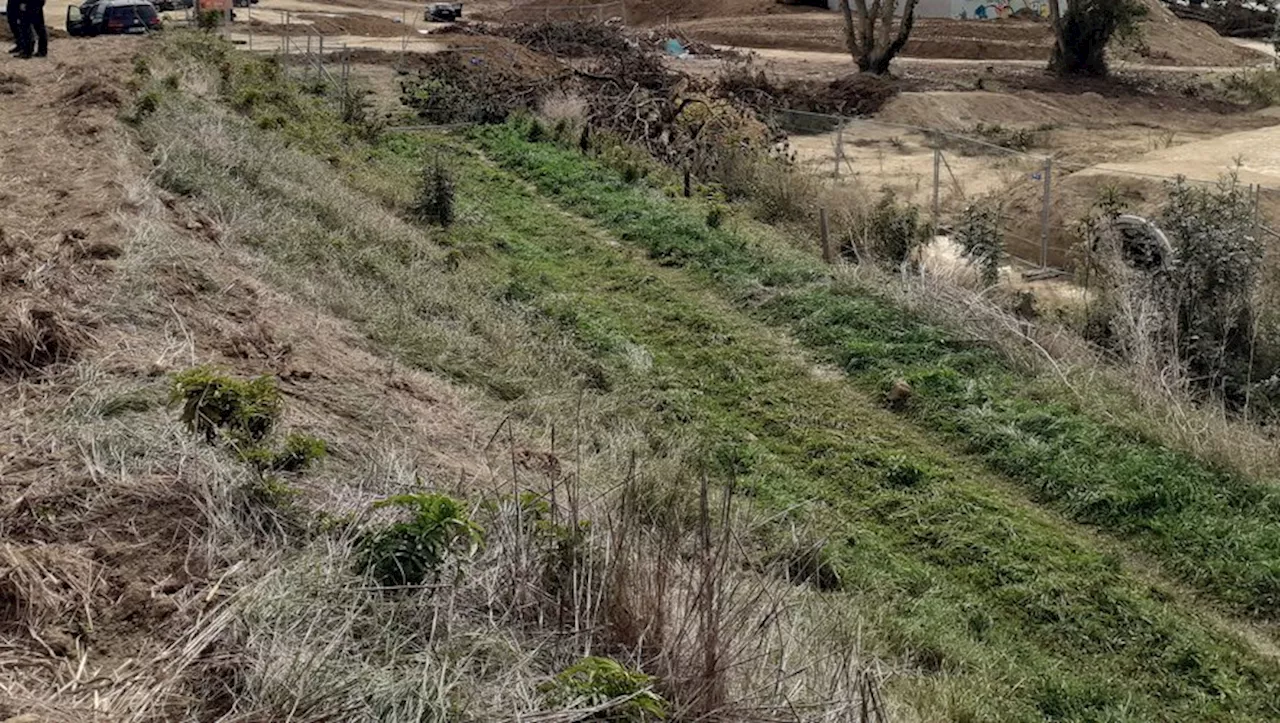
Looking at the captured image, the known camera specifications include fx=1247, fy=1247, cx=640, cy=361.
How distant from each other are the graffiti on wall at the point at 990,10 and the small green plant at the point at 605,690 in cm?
5979

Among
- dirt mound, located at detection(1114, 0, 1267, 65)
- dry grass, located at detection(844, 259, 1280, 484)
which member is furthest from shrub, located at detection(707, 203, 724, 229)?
dirt mound, located at detection(1114, 0, 1267, 65)

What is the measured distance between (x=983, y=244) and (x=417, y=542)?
11851 millimetres

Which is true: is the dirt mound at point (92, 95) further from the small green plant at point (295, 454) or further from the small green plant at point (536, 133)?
the small green plant at point (295, 454)

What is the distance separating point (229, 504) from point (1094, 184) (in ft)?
62.5

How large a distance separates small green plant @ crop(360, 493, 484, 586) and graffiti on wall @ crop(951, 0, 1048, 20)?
59.2m

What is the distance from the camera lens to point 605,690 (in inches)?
169

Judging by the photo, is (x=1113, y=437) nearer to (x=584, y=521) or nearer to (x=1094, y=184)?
(x=584, y=521)

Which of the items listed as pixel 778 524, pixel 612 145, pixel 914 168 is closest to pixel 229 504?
pixel 778 524

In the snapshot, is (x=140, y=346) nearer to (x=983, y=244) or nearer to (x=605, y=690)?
(x=605, y=690)

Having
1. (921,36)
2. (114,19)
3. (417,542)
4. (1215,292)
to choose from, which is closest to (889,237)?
(1215,292)

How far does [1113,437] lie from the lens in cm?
964

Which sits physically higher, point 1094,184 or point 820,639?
point 1094,184

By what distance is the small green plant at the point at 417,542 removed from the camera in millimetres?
4863

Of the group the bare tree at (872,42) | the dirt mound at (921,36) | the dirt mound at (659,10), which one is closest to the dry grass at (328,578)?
the bare tree at (872,42)
